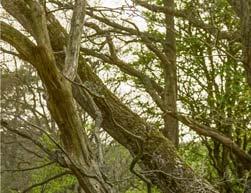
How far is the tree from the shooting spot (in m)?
3.35

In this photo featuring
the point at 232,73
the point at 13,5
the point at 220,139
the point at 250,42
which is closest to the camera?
the point at 250,42

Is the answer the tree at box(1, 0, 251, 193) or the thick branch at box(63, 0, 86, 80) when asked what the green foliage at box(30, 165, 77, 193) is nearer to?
the tree at box(1, 0, 251, 193)

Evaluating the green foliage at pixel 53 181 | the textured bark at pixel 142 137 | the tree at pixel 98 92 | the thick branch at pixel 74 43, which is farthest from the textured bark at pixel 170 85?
the green foliage at pixel 53 181

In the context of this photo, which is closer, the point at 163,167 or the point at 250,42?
the point at 250,42

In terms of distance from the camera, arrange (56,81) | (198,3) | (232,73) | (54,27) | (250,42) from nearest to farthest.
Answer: (56,81) → (250,42) → (54,27) → (198,3) → (232,73)

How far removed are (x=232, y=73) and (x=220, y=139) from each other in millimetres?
1869

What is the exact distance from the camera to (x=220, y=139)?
21.6 feet

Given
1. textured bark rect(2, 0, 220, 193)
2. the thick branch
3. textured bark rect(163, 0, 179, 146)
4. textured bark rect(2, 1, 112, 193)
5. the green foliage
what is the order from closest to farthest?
textured bark rect(2, 1, 112, 193) → the thick branch → textured bark rect(2, 0, 220, 193) → textured bark rect(163, 0, 179, 146) → the green foliage

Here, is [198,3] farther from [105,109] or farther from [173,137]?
[105,109]

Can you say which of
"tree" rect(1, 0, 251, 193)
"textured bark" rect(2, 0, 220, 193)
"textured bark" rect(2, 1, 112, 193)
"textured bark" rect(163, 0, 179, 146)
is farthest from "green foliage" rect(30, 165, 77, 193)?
"textured bark" rect(2, 1, 112, 193)

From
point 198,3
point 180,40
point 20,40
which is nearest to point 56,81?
point 20,40

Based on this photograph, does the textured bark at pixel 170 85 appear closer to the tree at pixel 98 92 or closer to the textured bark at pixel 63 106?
the tree at pixel 98 92

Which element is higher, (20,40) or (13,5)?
(13,5)

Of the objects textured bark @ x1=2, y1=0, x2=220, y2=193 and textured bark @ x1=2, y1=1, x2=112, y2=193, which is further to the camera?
textured bark @ x1=2, y1=0, x2=220, y2=193
